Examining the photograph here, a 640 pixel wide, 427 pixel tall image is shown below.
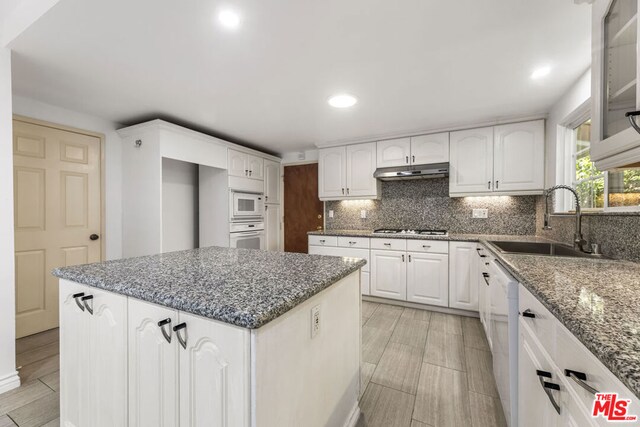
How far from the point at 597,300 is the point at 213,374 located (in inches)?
47.6

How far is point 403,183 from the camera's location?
3848mm

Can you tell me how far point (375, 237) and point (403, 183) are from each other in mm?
968

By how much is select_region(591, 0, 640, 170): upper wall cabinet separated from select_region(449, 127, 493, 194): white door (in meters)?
2.11

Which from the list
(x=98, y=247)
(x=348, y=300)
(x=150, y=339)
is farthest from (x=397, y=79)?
(x=98, y=247)

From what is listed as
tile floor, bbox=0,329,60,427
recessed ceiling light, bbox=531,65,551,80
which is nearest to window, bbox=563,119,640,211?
recessed ceiling light, bbox=531,65,551,80

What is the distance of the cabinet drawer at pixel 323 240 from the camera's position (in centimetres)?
371

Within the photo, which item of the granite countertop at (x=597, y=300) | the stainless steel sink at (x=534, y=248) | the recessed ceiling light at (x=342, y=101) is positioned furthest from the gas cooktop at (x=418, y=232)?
the granite countertop at (x=597, y=300)

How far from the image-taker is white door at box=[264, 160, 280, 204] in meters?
4.44

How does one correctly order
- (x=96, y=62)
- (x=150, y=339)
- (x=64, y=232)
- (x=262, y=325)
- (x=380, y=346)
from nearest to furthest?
(x=262, y=325) < (x=150, y=339) < (x=96, y=62) < (x=380, y=346) < (x=64, y=232)

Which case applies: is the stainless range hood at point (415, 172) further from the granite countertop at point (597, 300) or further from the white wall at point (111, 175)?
the white wall at point (111, 175)

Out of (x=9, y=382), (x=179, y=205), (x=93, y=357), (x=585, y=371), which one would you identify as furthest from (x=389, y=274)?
(x=9, y=382)

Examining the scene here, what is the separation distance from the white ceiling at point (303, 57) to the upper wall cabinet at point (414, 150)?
1.44 feet

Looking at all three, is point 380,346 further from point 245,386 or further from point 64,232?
point 64,232

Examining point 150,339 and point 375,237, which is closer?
point 150,339
